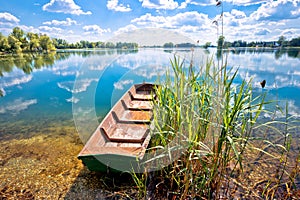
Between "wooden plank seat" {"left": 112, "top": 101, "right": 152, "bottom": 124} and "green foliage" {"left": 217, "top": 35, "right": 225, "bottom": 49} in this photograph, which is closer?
"green foliage" {"left": 217, "top": 35, "right": 225, "bottom": 49}

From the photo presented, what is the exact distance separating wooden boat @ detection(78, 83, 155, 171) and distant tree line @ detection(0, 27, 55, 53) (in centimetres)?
A: 5740

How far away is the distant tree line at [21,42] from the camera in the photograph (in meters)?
48.5

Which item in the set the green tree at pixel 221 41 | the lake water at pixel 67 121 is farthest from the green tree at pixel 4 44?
the green tree at pixel 221 41

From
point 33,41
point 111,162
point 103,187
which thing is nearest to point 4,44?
point 33,41

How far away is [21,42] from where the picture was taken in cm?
5706

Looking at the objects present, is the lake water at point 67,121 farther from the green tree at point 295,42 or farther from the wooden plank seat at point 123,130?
the green tree at point 295,42

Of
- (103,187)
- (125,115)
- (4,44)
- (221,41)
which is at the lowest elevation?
(103,187)

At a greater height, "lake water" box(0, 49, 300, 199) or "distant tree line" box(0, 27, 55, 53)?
"distant tree line" box(0, 27, 55, 53)

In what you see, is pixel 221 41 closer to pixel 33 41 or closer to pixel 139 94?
pixel 139 94

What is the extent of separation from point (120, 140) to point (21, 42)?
228 ft

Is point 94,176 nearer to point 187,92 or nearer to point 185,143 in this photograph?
point 185,143

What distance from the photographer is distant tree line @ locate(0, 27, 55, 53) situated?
159 ft

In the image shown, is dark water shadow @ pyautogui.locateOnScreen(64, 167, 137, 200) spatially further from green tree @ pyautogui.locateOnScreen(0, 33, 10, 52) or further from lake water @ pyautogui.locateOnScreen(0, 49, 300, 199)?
green tree @ pyautogui.locateOnScreen(0, 33, 10, 52)

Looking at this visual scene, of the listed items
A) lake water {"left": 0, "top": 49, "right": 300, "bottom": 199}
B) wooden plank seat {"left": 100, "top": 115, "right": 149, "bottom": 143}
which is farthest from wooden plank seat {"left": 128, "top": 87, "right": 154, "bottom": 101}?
wooden plank seat {"left": 100, "top": 115, "right": 149, "bottom": 143}
